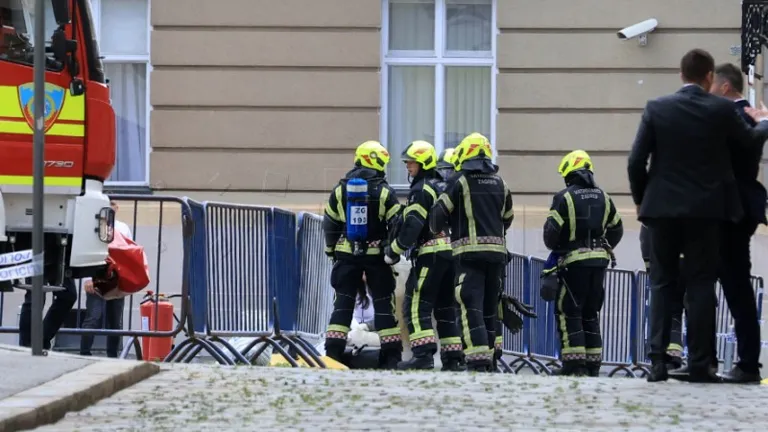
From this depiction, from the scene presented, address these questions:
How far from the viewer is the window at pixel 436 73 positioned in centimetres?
1867

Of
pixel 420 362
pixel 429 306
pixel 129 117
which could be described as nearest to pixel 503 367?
pixel 429 306

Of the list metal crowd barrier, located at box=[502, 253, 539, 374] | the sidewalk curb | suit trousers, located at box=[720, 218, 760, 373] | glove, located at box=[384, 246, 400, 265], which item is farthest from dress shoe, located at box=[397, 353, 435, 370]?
suit trousers, located at box=[720, 218, 760, 373]

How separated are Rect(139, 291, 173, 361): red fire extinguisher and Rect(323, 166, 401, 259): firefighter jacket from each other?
1.41 metres

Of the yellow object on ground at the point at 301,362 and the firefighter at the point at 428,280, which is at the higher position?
the firefighter at the point at 428,280

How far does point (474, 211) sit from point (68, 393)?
5.03 m

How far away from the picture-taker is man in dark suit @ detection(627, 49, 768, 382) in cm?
862

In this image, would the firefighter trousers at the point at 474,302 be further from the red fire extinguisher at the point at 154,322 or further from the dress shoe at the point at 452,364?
the red fire extinguisher at the point at 154,322

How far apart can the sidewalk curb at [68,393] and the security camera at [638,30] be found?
32.1ft

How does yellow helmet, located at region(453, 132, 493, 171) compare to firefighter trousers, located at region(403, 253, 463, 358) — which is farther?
firefighter trousers, located at region(403, 253, 463, 358)

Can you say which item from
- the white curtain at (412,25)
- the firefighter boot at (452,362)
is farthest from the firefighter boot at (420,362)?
the white curtain at (412,25)

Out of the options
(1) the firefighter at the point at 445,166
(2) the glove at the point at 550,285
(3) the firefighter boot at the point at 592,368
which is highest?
(1) the firefighter at the point at 445,166

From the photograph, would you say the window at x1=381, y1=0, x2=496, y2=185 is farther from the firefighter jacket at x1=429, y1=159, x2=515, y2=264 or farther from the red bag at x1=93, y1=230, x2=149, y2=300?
the red bag at x1=93, y1=230, x2=149, y2=300

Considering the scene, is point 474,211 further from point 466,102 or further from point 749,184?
point 466,102

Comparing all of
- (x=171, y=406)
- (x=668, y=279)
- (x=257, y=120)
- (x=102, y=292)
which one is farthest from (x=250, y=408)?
(x=257, y=120)
